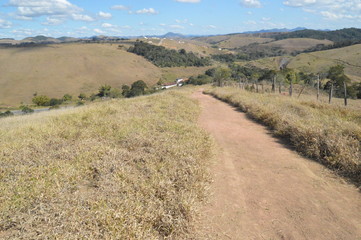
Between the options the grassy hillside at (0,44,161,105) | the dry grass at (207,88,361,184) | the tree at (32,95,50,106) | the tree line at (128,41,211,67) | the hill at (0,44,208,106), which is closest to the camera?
the dry grass at (207,88,361,184)

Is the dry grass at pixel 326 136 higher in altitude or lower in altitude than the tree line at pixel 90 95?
higher

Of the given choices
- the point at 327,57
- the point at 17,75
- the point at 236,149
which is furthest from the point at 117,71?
the point at 236,149

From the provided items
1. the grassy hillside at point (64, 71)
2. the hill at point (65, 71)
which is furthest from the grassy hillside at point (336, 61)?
the grassy hillside at point (64, 71)

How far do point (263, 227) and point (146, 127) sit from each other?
4556 millimetres

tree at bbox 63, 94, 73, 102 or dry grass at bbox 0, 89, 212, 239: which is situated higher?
dry grass at bbox 0, 89, 212, 239

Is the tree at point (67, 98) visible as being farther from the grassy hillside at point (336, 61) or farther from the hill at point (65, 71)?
the grassy hillside at point (336, 61)

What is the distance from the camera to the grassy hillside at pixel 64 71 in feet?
197

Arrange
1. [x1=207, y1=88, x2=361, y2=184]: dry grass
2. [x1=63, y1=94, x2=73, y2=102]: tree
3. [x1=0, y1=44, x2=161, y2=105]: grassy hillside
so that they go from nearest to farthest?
[x1=207, y1=88, x2=361, y2=184]: dry grass < [x1=63, y1=94, x2=73, y2=102]: tree < [x1=0, y1=44, x2=161, y2=105]: grassy hillside

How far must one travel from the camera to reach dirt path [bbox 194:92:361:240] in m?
3.10

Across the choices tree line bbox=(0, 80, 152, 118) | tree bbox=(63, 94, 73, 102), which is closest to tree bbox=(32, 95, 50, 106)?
tree line bbox=(0, 80, 152, 118)

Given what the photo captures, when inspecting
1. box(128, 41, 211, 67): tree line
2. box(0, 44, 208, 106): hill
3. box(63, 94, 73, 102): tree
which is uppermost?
box(128, 41, 211, 67): tree line

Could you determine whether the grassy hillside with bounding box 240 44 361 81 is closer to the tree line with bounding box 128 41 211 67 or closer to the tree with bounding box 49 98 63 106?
the tree line with bounding box 128 41 211 67

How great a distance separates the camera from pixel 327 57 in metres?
82.2

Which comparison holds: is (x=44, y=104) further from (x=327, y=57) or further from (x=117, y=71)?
(x=327, y=57)
